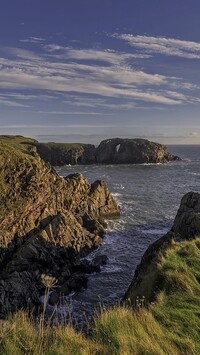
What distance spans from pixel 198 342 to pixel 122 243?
41.0 metres

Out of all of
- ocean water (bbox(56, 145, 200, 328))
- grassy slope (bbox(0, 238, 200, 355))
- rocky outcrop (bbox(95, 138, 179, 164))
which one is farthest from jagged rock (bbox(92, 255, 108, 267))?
rocky outcrop (bbox(95, 138, 179, 164))

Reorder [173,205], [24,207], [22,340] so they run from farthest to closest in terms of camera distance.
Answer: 1. [173,205]
2. [24,207]
3. [22,340]

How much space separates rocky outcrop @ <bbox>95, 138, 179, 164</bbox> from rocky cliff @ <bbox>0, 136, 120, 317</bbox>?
419ft

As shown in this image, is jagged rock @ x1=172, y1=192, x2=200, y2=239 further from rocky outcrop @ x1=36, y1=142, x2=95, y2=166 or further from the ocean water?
rocky outcrop @ x1=36, y1=142, x2=95, y2=166

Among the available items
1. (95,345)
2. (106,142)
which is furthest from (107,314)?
(106,142)

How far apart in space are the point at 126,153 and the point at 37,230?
5956 inches

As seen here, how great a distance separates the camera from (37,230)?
46469 mm

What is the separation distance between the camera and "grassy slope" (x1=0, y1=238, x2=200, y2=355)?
28.3 ft

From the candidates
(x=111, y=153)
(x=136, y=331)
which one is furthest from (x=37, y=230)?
(x=111, y=153)

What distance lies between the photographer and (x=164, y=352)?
29.7 ft

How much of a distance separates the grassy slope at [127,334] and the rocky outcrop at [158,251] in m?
1.27

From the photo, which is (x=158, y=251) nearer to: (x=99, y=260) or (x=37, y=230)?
(x=99, y=260)

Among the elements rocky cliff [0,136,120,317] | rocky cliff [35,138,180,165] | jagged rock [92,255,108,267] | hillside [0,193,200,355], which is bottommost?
jagged rock [92,255,108,267]

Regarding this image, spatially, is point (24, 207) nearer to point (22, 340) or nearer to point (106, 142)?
point (22, 340)
